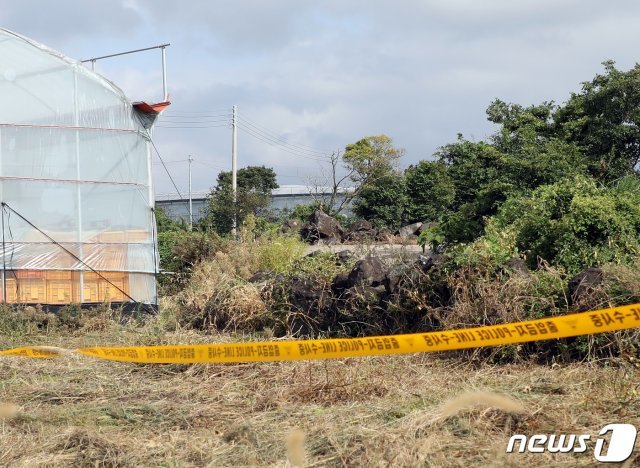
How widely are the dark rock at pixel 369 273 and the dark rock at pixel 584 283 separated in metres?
2.67

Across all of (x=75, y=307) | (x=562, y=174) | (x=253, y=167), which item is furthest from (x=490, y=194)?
(x=253, y=167)

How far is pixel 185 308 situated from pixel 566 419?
817 centimetres

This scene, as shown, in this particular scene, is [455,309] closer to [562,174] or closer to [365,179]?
[562,174]

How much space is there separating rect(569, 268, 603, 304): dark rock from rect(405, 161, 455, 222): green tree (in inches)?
1229

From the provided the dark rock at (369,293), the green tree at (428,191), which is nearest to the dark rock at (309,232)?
the green tree at (428,191)

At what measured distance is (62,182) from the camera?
14.9 m

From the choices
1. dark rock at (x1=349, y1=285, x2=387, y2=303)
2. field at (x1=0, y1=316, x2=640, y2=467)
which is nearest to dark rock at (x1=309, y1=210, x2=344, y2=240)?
dark rock at (x1=349, y1=285, x2=387, y2=303)

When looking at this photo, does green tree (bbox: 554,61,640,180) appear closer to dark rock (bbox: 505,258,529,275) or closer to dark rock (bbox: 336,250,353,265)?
dark rock (bbox: 336,250,353,265)

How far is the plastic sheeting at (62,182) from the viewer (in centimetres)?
1455

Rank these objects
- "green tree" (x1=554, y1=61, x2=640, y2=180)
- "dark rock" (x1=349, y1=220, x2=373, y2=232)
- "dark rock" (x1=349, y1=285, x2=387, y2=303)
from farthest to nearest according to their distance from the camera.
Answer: "dark rock" (x1=349, y1=220, x2=373, y2=232) < "green tree" (x1=554, y1=61, x2=640, y2=180) < "dark rock" (x1=349, y1=285, x2=387, y2=303)

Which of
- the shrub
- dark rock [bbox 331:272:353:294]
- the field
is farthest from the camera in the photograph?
dark rock [bbox 331:272:353:294]

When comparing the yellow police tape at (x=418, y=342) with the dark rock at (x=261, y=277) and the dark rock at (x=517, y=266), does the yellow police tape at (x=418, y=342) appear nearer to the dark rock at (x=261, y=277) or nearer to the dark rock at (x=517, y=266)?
the dark rock at (x=517, y=266)

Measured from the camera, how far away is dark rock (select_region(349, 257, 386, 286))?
10.8 meters

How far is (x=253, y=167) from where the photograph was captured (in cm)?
6425
